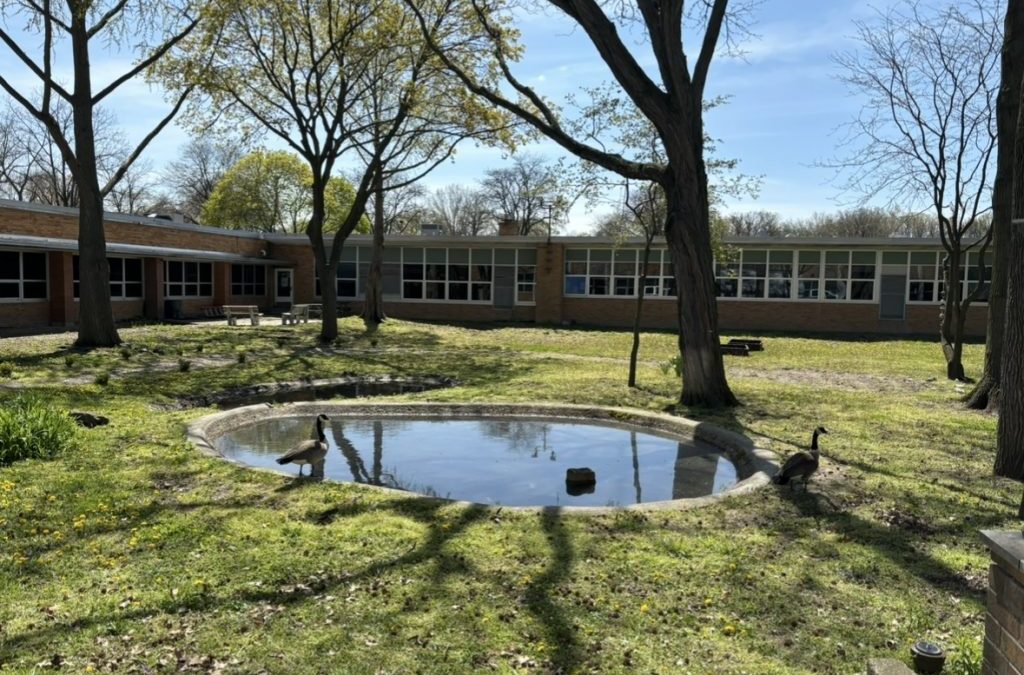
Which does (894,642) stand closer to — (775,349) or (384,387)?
(384,387)

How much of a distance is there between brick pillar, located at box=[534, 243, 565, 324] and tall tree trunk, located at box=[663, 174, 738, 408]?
61.6 feet

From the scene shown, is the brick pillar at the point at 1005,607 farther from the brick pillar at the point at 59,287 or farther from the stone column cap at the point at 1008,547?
the brick pillar at the point at 59,287

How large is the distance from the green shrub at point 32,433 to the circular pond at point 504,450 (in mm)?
1256

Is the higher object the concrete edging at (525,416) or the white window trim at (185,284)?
the white window trim at (185,284)

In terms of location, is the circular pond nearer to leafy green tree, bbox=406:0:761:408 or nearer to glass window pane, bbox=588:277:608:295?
leafy green tree, bbox=406:0:761:408

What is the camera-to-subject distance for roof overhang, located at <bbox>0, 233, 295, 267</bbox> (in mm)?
19645

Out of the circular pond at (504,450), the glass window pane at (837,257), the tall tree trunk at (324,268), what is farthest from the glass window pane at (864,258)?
the circular pond at (504,450)

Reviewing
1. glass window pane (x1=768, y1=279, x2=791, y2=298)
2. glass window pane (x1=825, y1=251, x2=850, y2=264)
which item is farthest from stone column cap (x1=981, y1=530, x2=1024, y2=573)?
glass window pane (x1=825, y1=251, x2=850, y2=264)

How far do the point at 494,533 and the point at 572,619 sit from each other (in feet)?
4.48

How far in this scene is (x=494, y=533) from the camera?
206 inches

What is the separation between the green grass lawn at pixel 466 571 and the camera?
358cm

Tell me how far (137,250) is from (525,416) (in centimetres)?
1824

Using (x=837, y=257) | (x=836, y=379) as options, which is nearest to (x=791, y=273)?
(x=837, y=257)

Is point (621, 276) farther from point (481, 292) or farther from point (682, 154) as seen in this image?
point (682, 154)
